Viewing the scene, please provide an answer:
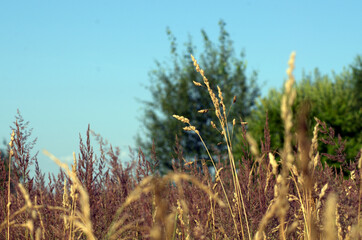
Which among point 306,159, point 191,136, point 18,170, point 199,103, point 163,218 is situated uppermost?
point 199,103

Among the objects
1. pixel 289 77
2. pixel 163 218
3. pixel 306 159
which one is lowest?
pixel 163 218

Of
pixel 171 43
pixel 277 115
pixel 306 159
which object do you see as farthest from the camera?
pixel 171 43

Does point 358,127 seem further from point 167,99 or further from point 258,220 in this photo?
point 258,220

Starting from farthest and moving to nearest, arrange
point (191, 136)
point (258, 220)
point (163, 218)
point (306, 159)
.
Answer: point (191, 136)
point (258, 220)
point (306, 159)
point (163, 218)

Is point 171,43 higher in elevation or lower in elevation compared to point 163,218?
higher

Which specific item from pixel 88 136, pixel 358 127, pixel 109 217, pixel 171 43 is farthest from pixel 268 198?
pixel 171 43

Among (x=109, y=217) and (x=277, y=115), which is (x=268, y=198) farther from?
(x=277, y=115)

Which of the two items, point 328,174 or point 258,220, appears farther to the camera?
point 328,174

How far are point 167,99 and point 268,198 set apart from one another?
20.7m

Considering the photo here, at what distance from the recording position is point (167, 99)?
80.2 ft

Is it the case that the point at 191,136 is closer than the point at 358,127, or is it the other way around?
the point at 358,127

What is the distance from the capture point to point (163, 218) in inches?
48.4

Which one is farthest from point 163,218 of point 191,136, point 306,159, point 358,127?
point 191,136

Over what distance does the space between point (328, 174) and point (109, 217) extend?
75.8 inches
